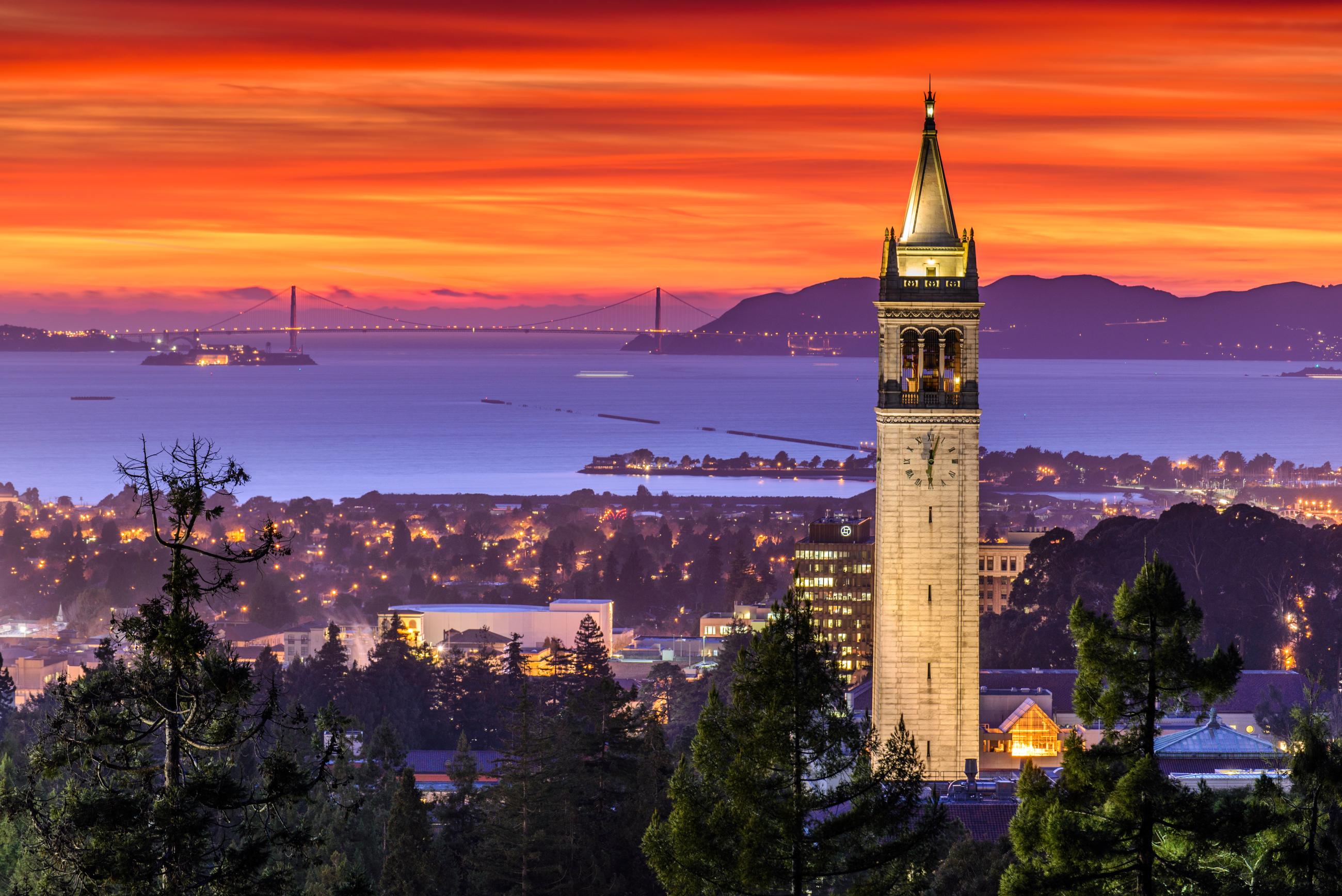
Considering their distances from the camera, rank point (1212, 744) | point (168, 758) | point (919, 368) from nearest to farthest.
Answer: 1. point (168, 758)
2. point (919, 368)
3. point (1212, 744)

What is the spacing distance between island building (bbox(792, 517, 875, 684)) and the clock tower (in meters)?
30.5

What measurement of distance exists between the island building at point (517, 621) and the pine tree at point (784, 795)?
59.8m

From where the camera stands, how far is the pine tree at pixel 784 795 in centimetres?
1744

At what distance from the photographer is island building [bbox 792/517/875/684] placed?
6825 cm

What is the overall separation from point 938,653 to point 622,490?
387ft

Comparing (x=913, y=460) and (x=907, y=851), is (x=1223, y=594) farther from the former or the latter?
(x=907, y=851)

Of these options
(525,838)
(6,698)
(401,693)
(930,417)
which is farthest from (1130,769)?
(401,693)

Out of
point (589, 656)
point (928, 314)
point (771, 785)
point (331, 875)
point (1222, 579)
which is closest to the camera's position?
point (771, 785)

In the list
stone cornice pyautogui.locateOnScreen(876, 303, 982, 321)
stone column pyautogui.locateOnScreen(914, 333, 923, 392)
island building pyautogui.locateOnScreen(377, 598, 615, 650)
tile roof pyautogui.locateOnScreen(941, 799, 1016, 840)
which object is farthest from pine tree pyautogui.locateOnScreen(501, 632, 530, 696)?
tile roof pyautogui.locateOnScreen(941, 799, 1016, 840)

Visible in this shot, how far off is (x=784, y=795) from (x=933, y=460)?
749 inches

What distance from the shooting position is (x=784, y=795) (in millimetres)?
17609

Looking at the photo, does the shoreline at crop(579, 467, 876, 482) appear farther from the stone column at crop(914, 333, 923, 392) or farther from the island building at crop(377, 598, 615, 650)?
the stone column at crop(914, 333, 923, 392)

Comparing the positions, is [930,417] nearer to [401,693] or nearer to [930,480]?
[930,480]

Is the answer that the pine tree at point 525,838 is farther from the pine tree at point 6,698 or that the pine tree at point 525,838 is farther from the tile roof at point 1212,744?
the pine tree at point 6,698
